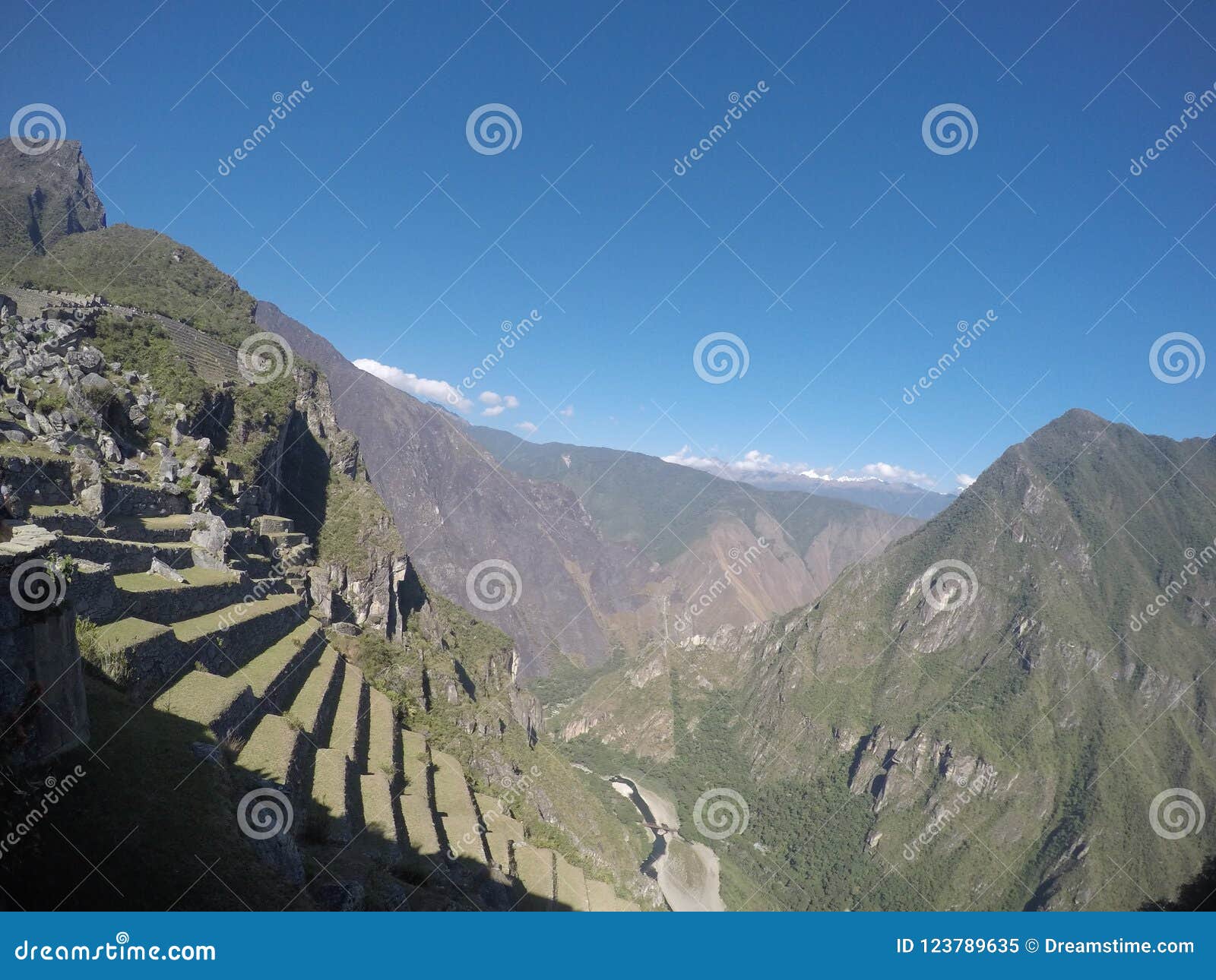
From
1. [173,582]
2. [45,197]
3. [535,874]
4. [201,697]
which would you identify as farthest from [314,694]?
[45,197]

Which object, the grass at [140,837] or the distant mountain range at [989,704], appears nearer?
the grass at [140,837]

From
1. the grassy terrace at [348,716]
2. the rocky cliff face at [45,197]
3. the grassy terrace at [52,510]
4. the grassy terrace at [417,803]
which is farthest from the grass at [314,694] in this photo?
the rocky cliff face at [45,197]

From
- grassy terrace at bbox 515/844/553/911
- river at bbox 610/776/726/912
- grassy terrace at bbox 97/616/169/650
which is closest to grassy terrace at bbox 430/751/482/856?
grassy terrace at bbox 515/844/553/911

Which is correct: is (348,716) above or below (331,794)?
below

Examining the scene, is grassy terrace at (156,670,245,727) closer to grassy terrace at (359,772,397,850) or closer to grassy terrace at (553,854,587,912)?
grassy terrace at (359,772,397,850)

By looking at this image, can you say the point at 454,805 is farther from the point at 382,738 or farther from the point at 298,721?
the point at 298,721

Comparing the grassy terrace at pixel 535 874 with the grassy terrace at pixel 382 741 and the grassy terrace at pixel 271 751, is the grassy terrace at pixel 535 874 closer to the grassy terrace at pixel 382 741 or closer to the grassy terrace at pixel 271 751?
the grassy terrace at pixel 382 741

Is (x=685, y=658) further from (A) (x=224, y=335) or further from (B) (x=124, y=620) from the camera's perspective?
(B) (x=124, y=620)

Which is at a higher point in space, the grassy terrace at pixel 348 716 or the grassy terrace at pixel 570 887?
the grassy terrace at pixel 348 716
